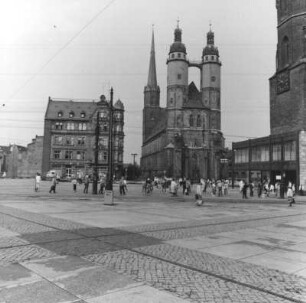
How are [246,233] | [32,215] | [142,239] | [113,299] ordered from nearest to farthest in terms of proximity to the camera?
1. [113,299]
2. [142,239]
3. [246,233]
4. [32,215]

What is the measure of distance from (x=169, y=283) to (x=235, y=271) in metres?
1.53

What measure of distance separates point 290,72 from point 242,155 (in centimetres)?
1402

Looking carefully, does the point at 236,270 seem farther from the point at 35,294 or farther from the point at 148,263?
the point at 35,294

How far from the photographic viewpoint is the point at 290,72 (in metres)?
53.7

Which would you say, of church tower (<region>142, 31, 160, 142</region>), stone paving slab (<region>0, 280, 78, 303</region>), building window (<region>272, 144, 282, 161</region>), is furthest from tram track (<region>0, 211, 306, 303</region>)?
church tower (<region>142, 31, 160, 142</region>)

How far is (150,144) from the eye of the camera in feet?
429

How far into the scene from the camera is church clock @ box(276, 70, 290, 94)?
178ft

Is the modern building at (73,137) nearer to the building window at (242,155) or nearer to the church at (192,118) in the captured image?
the church at (192,118)

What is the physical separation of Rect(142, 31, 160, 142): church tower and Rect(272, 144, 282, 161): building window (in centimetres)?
8756

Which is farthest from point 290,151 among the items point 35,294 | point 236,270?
point 35,294

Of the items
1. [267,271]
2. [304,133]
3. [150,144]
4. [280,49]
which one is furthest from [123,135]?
[267,271]

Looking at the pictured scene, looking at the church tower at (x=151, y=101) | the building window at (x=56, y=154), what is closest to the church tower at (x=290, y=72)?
the building window at (x=56, y=154)

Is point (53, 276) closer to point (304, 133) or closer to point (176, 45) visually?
point (304, 133)

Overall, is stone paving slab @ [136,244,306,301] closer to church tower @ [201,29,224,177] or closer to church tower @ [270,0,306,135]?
church tower @ [270,0,306,135]
